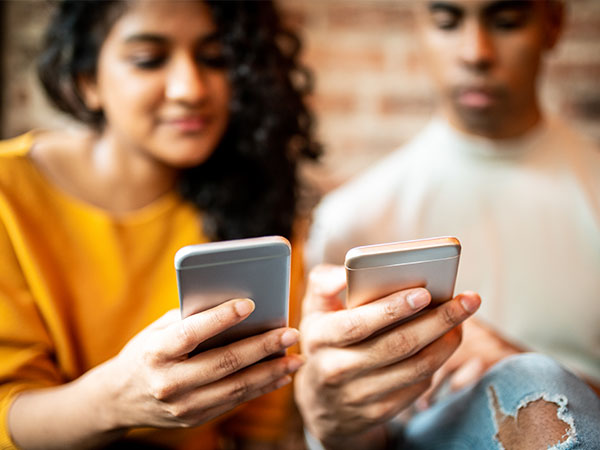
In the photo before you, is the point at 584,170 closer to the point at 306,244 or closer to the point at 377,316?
the point at 306,244

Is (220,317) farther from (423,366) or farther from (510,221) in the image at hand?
(510,221)

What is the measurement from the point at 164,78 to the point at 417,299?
566 millimetres

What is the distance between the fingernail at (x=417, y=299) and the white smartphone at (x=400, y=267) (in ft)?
0.05

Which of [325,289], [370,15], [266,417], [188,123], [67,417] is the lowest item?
[266,417]

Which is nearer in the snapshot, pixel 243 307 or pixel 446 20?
pixel 243 307

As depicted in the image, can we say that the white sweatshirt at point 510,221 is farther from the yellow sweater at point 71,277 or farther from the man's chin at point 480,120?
the yellow sweater at point 71,277

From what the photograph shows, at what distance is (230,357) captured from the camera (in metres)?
0.56

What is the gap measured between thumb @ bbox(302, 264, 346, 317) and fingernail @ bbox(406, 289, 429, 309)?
0.10 metres

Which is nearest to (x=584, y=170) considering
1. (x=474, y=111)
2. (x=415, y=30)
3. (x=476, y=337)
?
(x=474, y=111)

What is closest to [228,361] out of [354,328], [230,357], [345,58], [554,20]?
[230,357]

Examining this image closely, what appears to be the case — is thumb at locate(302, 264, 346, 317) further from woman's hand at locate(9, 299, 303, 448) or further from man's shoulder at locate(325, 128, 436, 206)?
man's shoulder at locate(325, 128, 436, 206)

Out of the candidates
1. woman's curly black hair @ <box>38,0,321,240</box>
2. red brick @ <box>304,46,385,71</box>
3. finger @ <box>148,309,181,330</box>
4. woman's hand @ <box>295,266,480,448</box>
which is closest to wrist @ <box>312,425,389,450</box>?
woman's hand @ <box>295,266,480,448</box>

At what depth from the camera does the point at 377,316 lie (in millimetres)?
579

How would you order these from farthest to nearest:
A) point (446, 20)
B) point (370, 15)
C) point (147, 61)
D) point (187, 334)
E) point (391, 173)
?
point (370, 15)
point (391, 173)
point (446, 20)
point (147, 61)
point (187, 334)
